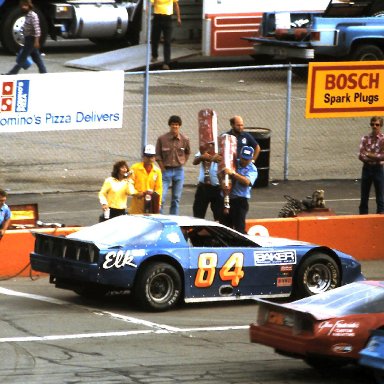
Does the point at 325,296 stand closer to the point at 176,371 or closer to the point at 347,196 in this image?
the point at 176,371

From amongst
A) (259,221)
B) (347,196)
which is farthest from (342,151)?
(259,221)

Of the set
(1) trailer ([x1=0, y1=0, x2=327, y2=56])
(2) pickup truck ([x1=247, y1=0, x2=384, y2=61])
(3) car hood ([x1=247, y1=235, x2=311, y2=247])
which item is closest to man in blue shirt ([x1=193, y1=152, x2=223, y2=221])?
(3) car hood ([x1=247, y1=235, x2=311, y2=247])

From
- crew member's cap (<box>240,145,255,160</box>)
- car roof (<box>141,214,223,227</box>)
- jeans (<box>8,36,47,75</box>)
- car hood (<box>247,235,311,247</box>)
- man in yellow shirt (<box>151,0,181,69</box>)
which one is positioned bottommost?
car hood (<box>247,235,311,247</box>)

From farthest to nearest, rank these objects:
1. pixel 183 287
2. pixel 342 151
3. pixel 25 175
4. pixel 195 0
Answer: pixel 195 0
pixel 342 151
pixel 25 175
pixel 183 287

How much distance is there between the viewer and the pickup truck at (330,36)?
29.9 m

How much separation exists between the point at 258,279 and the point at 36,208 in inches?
153

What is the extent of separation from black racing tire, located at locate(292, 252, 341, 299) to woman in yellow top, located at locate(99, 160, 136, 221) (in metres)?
2.82

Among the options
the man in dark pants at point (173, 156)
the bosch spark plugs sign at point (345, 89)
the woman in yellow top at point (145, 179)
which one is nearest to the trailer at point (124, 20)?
the bosch spark plugs sign at point (345, 89)

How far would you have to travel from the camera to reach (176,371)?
13.0 metres

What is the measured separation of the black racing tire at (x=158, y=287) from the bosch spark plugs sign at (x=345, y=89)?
776 centimetres

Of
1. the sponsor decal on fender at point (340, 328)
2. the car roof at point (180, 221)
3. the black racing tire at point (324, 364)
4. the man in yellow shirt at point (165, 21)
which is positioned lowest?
the black racing tire at point (324, 364)

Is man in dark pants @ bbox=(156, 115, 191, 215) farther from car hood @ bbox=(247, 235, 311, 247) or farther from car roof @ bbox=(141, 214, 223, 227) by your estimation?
car roof @ bbox=(141, 214, 223, 227)

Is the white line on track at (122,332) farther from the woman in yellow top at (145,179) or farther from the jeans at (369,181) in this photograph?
the jeans at (369,181)

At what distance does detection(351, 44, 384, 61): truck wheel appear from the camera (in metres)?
29.9
